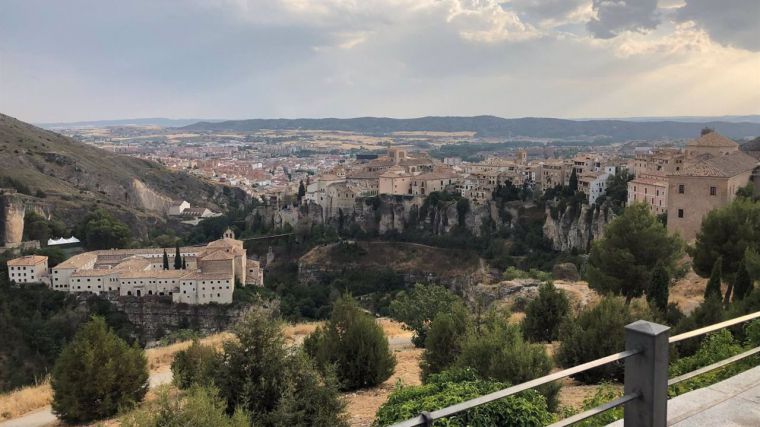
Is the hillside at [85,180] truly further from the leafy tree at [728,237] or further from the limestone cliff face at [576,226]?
the leafy tree at [728,237]

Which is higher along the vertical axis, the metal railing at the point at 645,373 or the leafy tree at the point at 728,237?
the metal railing at the point at 645,373

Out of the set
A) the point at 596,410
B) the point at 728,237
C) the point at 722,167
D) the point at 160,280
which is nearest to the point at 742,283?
the point at 728,237

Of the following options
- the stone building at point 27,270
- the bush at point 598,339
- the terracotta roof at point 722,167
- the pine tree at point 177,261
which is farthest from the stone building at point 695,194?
the stone building at point 27,270

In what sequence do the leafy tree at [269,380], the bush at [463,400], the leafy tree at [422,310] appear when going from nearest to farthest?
the bush at [463,400] → the leafy tree at [269,380] → the leafy tree at [422,310]

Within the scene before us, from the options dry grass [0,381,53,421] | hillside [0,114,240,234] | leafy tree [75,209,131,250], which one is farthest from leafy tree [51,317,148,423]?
hillside [0,114,240,234]

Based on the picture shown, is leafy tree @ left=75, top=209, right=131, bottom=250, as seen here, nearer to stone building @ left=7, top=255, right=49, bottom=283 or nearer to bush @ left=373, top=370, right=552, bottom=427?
stone building @ left=7, top=255, right=49, bottom=283

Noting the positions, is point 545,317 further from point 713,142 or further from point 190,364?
point 713,142

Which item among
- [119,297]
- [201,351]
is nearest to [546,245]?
[119,297]

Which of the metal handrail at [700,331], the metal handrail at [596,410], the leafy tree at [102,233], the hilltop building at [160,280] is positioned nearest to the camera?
the metal handrail at [596,410]
